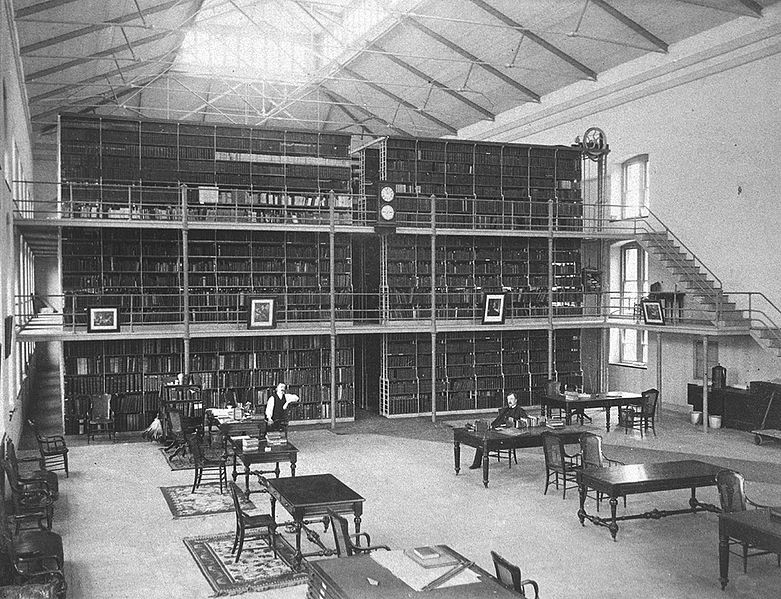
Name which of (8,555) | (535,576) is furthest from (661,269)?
(8,555)

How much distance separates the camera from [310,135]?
51.8 ft

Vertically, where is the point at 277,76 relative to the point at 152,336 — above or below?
above

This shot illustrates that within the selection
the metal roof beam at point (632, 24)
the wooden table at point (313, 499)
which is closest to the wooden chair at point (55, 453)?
A: the wooden table at point (313, 499)

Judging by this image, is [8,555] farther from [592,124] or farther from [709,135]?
[592,124]

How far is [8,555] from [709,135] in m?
13.9

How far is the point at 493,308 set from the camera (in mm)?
15383

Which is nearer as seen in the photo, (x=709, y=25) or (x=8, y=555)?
(x=8, y=555)

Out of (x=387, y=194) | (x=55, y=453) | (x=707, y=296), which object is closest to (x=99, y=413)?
(x=55, y=453)

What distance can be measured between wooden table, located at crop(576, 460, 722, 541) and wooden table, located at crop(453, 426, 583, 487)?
1688 mm

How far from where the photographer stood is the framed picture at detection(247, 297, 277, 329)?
13.8 m

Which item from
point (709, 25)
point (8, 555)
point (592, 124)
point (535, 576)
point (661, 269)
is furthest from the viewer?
point (592, 124)

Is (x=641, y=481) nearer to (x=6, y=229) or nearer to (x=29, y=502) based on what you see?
(x=29, y=502)

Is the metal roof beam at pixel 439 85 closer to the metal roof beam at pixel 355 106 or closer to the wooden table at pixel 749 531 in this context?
the metal roof beam at pixel 355 106

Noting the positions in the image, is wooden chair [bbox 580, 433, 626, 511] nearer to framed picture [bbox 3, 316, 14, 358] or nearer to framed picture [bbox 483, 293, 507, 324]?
framed picture [bbox 483, 293, 507, 324]
